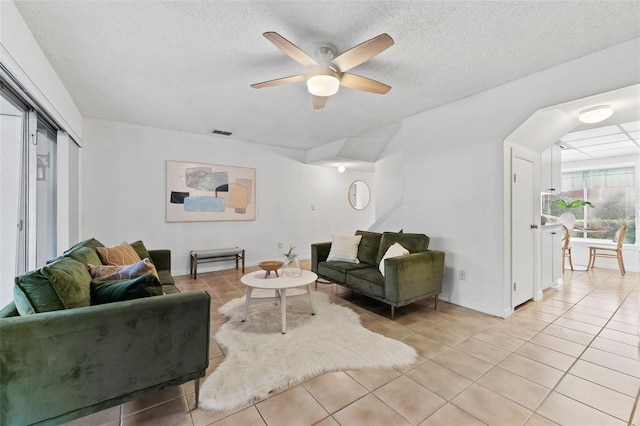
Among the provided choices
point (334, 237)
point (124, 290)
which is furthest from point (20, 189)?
point (334, 237)

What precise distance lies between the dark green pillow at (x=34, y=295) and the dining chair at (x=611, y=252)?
7.36 meters

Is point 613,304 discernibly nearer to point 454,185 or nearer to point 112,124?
point 454,185

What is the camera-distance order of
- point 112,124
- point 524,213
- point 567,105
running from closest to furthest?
point 567,105 → point 524,213 → point 112,124

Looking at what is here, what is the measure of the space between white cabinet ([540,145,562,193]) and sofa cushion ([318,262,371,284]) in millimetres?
3194

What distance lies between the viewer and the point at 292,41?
2.16 m

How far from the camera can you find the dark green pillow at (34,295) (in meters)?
1.29

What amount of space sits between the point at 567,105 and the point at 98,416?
4.34 m

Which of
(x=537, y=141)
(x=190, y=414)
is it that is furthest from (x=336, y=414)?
(x=537, y=141)

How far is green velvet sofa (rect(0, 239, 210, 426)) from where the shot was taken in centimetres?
118

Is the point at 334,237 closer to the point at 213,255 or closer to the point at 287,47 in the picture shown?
the point at 213,255

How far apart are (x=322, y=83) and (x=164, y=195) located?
12.1 ft

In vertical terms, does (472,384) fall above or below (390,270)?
below

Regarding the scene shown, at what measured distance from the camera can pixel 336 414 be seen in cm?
157

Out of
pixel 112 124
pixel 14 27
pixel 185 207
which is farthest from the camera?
pixel 185 207
